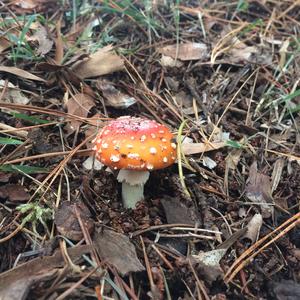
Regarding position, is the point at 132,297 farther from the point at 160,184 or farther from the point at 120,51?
A: the point at 120,51

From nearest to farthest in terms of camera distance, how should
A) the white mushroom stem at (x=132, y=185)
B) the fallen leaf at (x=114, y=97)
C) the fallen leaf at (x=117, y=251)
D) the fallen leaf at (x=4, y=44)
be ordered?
the fallen leaf at (x=117, y=251)
the white mushroom stem at (x=132, y=185)
the fallen leaf at (x=114, y=97)
the fallen leaf at (x=4, y=44)

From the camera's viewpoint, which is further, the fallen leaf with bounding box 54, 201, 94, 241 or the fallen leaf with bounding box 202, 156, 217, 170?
the fallen leaf with bounding box 202, 156, 217, 170

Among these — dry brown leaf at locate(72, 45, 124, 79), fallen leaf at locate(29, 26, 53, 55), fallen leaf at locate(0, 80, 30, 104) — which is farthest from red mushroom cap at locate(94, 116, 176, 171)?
fallen leaf at locate(29, 26, 53, 55)

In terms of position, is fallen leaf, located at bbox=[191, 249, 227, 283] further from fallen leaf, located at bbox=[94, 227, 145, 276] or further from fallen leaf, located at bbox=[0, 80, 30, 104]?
fallen leaf, located at bbox=[0, 80, 30, 104]

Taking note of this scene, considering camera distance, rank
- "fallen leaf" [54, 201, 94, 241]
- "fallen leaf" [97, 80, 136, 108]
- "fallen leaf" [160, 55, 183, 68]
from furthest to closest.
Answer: "fallen leaf" [160, 55, 183, 68] < "fallen leaf" [97, 80, 136, 108] < "fallen leaf" [54, 201, 94, 241]

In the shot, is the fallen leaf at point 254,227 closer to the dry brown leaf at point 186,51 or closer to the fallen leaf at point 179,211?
the fallen leaf at point 179,211

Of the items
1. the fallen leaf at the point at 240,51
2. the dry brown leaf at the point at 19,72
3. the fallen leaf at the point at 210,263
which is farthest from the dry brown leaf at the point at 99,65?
the fallen leaf at the point at 210,263
